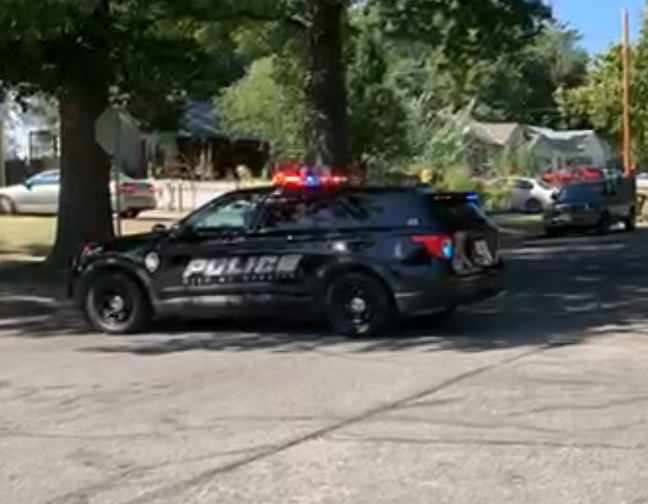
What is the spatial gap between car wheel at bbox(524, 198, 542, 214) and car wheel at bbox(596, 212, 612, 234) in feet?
33.8

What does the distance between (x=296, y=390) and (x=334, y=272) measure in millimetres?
3752

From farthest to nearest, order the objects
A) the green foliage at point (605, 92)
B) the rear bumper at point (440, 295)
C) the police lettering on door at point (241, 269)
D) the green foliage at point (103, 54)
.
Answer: the green foliage at point (605, 92) → the green foliage at point (103, 54) → the police lettering on door at point (241, 269) → the rear bumper at point (440, 295)

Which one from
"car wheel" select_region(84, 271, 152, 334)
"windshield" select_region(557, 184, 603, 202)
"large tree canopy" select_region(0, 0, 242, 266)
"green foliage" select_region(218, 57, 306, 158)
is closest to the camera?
"car wheel" select_region(84, 271, 152, 334)

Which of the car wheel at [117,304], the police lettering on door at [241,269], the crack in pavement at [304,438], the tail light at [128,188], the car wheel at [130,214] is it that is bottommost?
the crack in pavement at [304,438]

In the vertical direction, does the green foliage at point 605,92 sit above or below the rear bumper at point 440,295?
above

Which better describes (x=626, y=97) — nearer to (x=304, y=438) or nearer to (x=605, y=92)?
(x=605, y=92)

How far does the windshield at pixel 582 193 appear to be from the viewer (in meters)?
36.9

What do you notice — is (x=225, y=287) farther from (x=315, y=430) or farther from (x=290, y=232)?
(x=315, y=430)

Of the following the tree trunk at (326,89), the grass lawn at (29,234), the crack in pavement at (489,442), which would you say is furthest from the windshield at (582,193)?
the crack in pavement at (489,442)

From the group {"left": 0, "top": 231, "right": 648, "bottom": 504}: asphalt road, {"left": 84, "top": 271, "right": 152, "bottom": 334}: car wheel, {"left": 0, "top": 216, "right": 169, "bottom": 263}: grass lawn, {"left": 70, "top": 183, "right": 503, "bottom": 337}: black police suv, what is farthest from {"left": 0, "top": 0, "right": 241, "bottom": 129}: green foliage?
{"left": 0, "top": 231, "right": 648, "bottom": 504}: asphalt road

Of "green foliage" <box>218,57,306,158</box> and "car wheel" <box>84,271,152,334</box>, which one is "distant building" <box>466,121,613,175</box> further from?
"car wheel" <box>84,271,152,334</box>

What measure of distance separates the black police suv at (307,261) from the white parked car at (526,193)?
33337mm

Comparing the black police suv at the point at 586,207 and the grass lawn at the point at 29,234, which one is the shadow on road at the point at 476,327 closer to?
the grass lawn at the point at 29,234

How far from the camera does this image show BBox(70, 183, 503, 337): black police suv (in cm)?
1396
